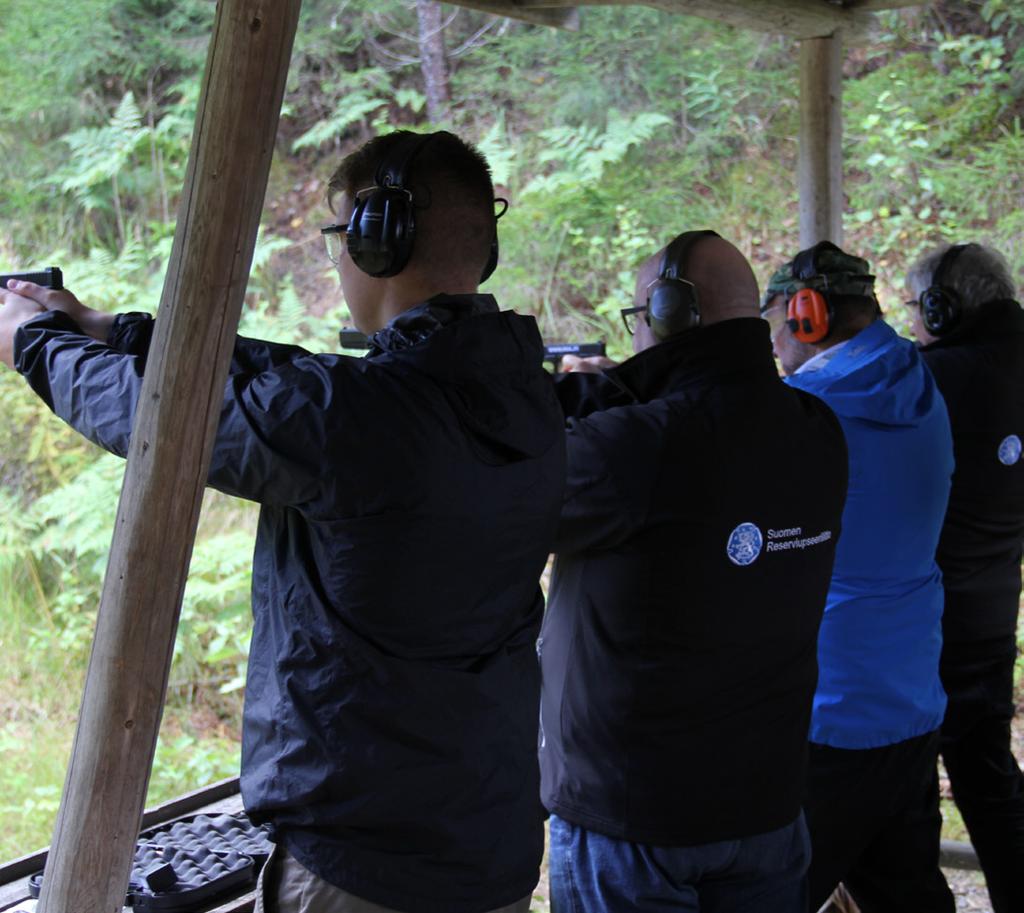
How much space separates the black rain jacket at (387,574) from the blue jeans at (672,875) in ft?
1.44

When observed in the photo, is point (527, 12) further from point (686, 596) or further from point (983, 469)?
point (686, 596)

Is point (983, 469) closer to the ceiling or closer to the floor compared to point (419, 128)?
closer to the floor

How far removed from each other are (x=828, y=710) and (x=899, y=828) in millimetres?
→ 388

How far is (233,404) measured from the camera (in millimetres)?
1474

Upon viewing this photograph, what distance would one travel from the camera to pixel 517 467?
1552mm

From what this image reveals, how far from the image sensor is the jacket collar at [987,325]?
3225mm

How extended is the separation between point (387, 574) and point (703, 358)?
2.77 feet

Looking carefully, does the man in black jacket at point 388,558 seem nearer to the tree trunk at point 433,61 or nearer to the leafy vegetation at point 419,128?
the leafy vegetation at point 419,128

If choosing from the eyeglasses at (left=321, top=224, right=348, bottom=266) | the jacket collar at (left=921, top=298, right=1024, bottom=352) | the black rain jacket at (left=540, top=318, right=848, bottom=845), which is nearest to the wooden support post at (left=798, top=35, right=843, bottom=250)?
the jacket collar at (left=921, top=298, right=1024, bottom=352)

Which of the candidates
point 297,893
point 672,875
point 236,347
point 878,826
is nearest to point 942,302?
point 878,826

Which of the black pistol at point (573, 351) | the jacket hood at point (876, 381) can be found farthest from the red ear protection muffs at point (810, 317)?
the black pistol at point (573, 351)

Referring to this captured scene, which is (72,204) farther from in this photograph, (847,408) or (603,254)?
(847,408)

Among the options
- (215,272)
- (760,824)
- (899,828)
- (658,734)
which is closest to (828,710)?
(899,828)

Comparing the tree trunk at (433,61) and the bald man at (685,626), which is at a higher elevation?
the tree trunk at (433,61)
